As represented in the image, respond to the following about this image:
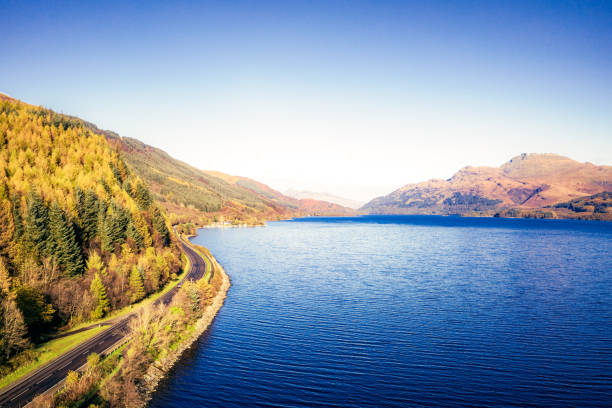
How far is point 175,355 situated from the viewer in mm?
49625

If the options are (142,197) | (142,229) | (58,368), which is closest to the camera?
(58,368)

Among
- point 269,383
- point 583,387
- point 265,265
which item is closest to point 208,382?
point 269,383

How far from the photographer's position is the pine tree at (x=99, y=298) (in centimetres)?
5797

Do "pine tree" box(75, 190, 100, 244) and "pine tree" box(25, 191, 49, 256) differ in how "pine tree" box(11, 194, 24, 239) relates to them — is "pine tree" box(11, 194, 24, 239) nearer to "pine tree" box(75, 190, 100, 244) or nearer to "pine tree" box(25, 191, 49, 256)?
"pine tree" box(25, 191, 49, 256)

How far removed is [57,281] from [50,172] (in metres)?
61.8

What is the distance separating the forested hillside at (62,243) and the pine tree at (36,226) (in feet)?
0.52

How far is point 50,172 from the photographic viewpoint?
341 feet

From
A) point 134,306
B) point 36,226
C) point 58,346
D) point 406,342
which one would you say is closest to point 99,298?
point 134,306

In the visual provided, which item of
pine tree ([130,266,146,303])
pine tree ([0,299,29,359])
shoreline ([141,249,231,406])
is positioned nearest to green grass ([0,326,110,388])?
pine tree ([0,299,29,359])

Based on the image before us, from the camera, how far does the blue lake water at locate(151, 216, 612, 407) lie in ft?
130

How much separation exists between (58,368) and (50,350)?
6.82 m

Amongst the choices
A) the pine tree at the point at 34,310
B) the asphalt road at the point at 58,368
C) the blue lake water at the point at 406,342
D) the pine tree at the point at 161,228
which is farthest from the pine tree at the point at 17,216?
the blue lake water at the point at 406,342

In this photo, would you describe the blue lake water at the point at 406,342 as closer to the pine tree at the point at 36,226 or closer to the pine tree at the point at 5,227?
the pine tree at the point at 36,226

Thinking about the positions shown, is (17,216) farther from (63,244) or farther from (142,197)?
(142,197)
